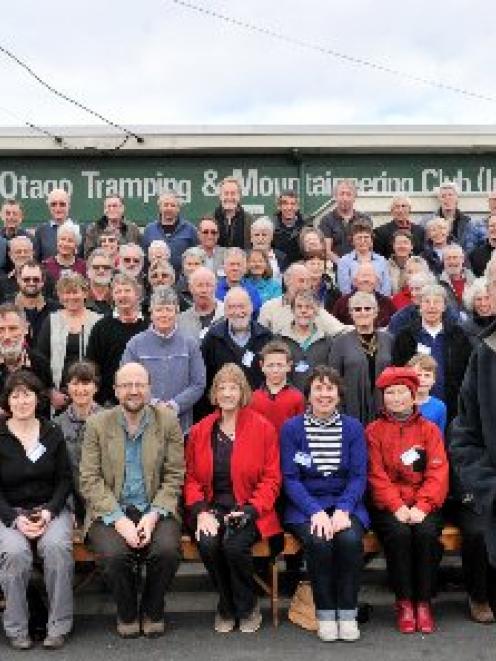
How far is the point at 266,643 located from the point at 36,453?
162 cm

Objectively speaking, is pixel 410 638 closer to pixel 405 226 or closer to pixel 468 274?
pixel 468 274

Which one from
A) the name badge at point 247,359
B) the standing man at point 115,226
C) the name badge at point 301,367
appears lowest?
the name badge at point 301,367

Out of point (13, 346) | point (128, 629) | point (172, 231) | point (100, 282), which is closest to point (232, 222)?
point (172, 231)

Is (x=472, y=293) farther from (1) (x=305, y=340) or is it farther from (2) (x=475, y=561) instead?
→ (2) (x=475, y=561)

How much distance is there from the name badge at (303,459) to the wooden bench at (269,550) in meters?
0.41

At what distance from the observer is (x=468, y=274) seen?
795 centimetres

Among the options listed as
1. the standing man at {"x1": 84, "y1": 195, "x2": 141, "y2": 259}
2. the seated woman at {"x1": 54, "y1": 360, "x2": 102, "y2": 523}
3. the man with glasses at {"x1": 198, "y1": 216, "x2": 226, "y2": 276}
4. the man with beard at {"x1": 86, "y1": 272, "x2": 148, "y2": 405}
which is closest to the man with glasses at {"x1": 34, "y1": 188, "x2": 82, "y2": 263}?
the standing man at {"x1": 84, "y1": 195, "x2": 141, "y2": 259}

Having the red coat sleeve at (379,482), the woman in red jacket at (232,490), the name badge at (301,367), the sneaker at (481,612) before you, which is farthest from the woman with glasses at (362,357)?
the sneaker at (481,612)

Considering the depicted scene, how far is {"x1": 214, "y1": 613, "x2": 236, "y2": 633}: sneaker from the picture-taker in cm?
523

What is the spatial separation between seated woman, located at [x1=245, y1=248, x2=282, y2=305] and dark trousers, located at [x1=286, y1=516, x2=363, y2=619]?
8.42 feet

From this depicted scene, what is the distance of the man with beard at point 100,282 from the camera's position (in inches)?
275

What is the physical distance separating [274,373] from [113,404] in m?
1.19

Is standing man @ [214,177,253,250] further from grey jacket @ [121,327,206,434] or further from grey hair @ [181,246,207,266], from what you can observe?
grey jacket @ [121,327,206,434]

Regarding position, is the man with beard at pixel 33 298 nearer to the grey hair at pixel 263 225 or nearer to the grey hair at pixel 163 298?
the grey hair at pixel 163 298
